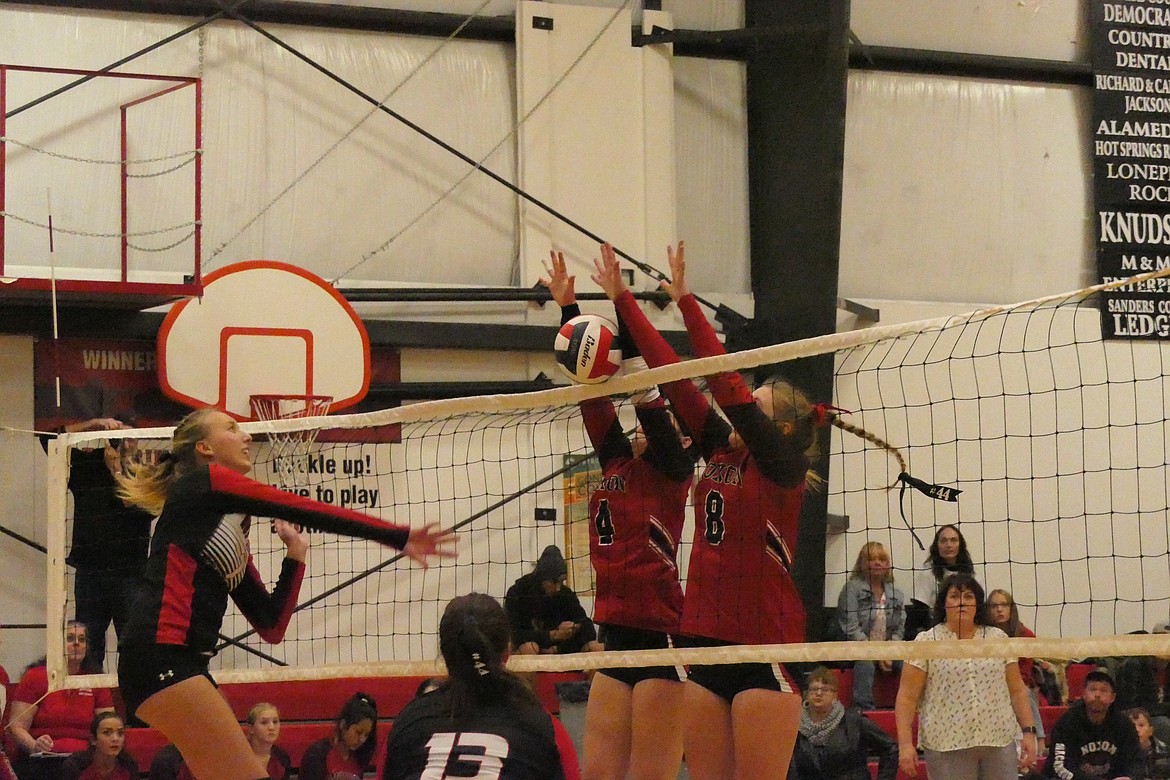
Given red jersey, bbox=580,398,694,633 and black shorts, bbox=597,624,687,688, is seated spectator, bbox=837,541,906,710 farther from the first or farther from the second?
red jersey, bbox=580,398,694,633

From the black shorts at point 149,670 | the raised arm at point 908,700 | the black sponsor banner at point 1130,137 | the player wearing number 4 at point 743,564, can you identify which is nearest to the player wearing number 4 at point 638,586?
the player wearing number 4 at point 743,564

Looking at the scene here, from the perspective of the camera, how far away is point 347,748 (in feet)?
27.0

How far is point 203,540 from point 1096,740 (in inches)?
236

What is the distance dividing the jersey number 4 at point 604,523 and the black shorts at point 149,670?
172 centimetres

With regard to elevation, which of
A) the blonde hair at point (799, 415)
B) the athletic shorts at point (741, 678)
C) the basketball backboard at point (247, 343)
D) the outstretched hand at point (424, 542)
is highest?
the basketball backboard at point (247, 343)

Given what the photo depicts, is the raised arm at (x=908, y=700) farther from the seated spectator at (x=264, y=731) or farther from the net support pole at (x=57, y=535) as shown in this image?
the net support pole at (x=57, y=535)

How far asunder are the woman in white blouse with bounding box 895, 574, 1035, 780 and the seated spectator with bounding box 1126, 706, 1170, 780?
1566 millimetres

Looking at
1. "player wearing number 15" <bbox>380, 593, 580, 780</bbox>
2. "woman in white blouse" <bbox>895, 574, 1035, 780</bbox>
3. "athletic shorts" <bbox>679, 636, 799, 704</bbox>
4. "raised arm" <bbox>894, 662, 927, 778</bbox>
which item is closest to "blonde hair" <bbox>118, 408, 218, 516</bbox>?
"player wearing number 15" <bbox>380, 593, 580, 780</bbox>

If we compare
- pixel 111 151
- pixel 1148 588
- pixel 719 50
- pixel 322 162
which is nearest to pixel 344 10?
pixel 322 162

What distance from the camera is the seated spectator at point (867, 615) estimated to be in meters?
9.62

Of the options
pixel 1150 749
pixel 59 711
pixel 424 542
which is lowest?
pixel 1150 749

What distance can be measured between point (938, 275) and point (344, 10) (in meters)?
6.08

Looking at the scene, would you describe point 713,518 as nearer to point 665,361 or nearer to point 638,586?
point 638,586

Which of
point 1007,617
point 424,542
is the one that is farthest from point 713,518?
point 1007,617
